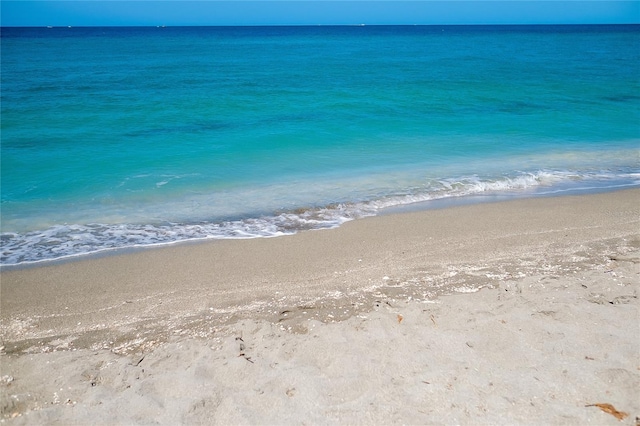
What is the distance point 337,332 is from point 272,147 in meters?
8.41

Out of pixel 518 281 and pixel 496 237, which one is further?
pixel 496 237

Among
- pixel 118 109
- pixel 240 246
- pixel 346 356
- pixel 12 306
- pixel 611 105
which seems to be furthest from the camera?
pixel 611 105

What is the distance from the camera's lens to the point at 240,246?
6207 millimetres

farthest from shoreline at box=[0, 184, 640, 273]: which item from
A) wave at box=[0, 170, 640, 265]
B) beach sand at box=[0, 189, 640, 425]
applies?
beach sand at box=[0, 189, 640, 425]

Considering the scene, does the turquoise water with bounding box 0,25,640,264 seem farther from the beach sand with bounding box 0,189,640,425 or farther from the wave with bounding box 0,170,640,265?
the beach sand with bounding box 0,189,640,425

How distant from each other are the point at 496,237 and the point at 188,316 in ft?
13.0

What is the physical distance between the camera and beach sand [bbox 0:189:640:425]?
3193mm

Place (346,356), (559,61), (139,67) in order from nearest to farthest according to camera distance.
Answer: (346,356) < (139,67) < (559,61)

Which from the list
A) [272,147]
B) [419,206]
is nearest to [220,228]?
[419,206]

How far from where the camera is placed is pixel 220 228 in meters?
6.97

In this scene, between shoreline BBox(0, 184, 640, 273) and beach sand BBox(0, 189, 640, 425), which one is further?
shoreline BBox(0, 184, 640, 273)

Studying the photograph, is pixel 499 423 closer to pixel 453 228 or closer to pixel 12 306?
pixel 453 228

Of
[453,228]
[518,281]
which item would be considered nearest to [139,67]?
[453,228]

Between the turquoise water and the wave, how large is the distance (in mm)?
33
